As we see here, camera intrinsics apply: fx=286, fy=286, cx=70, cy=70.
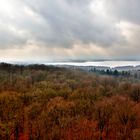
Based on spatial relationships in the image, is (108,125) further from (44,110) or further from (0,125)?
(0,125)

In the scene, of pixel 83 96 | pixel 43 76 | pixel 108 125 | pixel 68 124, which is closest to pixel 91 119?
pixel 108 125

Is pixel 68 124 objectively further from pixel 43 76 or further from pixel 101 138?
pixel 43 76

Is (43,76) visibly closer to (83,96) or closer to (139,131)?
(83,96)

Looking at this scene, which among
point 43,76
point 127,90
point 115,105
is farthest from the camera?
point 43,76

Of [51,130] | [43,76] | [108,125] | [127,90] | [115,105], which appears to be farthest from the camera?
[43,76]

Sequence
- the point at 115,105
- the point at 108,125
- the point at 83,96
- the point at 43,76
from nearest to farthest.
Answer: the point at 108,125 < the point at 115,105 < the point at 83,96 < the point at 43,76

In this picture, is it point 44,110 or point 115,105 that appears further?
point 115,105

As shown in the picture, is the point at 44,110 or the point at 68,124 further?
the point at 44,110

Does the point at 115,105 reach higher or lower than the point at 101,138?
higher

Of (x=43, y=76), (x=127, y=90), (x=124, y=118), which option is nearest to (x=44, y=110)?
(x=124, y=118)

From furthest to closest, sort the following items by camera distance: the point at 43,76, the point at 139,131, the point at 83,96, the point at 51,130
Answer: the point at 43,76, the point at 83,96, the point at 51,130, the point at 139,131
